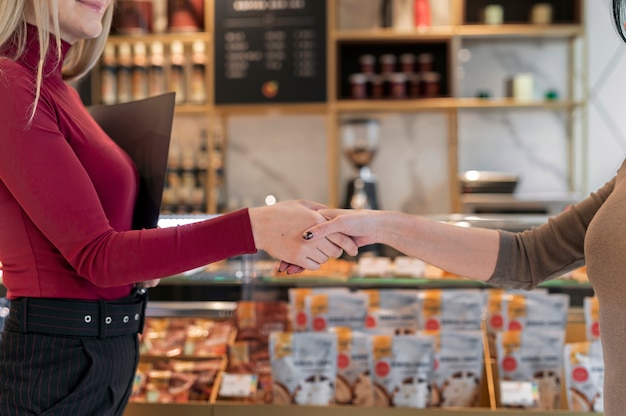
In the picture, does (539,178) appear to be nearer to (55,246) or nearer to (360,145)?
(360,145)

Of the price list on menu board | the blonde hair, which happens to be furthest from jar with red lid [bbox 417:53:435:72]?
the blonde hair

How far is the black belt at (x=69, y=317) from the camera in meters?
1.26

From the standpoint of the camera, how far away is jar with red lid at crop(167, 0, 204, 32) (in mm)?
4652

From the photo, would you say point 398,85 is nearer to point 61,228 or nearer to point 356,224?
point 356,224

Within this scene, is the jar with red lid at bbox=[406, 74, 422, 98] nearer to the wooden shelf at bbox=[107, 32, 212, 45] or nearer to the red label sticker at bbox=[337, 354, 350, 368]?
the wooden shelf at bbox=[107, 32, 212, 45]

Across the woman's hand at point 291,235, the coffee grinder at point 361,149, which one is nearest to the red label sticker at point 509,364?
the woman's hand at point 291,235

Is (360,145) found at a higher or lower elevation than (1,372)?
higher

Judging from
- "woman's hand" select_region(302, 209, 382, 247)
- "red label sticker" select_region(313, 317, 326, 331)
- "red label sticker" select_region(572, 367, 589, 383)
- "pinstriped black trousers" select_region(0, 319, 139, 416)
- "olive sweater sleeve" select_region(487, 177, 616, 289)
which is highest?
"woman's hand" select_region(302, 209, 382, 247)

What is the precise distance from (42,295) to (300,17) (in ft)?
11.9

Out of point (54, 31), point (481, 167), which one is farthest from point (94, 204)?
point (481, 167)

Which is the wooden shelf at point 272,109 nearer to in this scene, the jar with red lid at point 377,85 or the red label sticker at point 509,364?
the jar with red lid at point 377,85

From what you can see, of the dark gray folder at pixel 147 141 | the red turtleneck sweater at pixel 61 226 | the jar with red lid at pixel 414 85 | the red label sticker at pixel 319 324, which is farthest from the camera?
the jar with red lid at pixel 414 85

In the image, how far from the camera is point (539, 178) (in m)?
4.86

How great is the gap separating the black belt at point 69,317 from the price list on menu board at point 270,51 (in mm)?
3396
